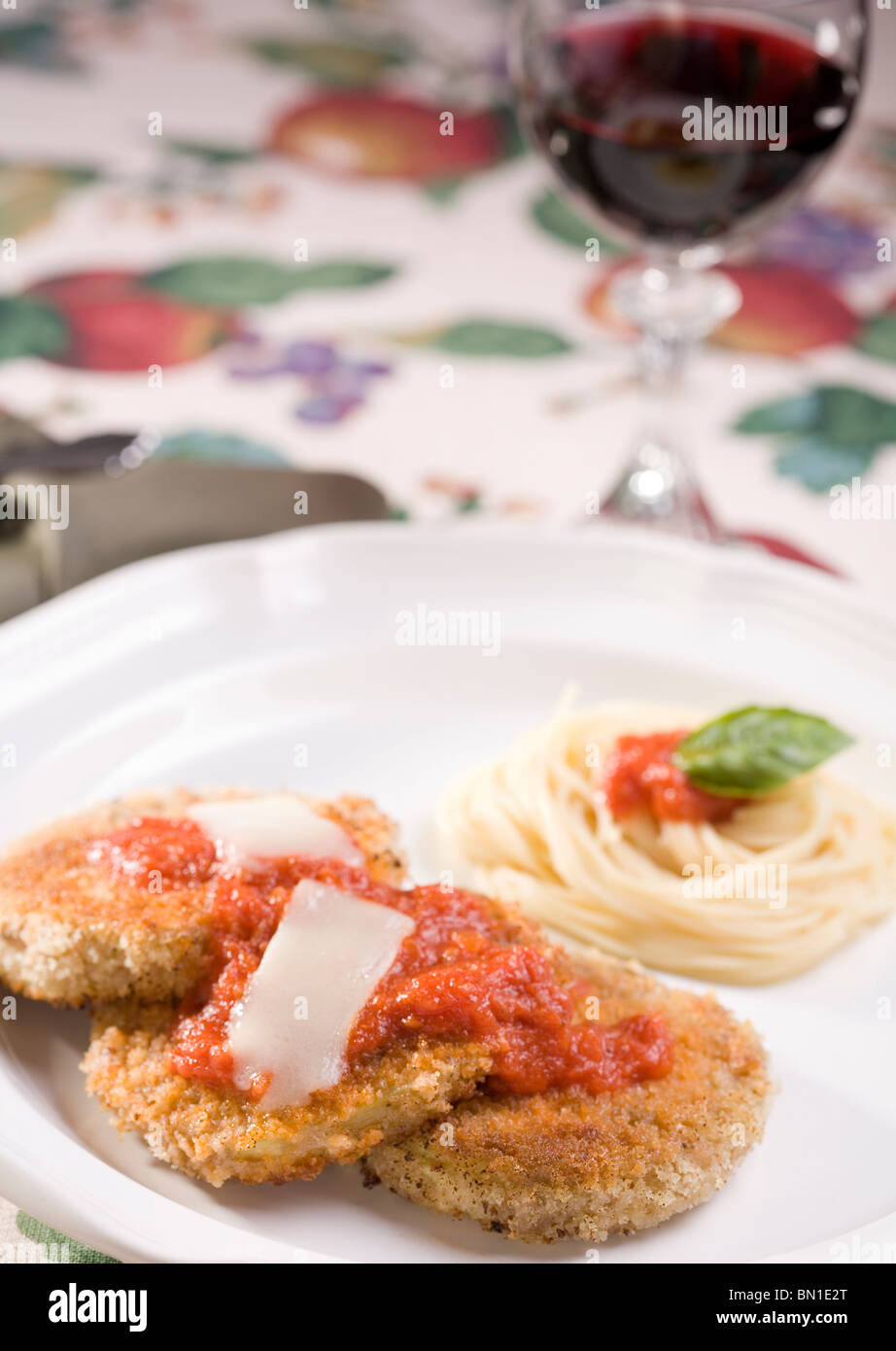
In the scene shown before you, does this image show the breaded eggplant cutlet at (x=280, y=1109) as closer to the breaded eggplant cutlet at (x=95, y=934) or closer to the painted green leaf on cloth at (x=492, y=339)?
the breaded eggplant cutlet at (x=95, y=934)

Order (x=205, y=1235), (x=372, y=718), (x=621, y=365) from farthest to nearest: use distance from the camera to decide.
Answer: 1. (x=621, y=365)
2. (x=372, y=718)
3. (x=205, y=1235)

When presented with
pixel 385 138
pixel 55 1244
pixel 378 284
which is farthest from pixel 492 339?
pixel 55 1244

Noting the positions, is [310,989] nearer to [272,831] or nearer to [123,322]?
[272,831]

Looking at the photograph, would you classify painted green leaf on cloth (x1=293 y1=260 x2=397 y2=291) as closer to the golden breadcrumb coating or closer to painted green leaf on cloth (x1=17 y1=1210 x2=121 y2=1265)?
the golden breadcrumb coating

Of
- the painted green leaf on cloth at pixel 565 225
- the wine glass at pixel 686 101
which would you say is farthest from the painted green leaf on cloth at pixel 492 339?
the wine glass at pixel 686 101

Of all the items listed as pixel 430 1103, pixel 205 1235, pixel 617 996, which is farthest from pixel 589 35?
pixel 205 1235

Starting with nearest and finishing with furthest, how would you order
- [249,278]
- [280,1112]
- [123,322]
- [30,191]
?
[280,1112]
[123,322]
[249,278]
[30,191]
